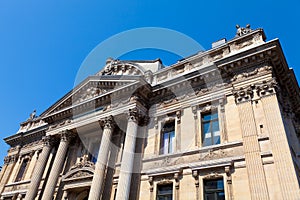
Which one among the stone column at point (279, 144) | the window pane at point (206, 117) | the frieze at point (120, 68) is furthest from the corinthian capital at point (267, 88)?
the frieze at point (120, 68)

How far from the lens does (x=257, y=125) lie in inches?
464

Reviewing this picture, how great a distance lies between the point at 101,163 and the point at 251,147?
8.62 m

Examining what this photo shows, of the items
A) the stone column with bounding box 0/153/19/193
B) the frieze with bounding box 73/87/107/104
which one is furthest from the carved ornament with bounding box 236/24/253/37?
the stone column with bounding box 0/153/19/193

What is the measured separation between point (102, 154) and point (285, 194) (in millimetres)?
10083

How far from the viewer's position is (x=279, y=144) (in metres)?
10.4

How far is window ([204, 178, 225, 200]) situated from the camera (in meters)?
11.3

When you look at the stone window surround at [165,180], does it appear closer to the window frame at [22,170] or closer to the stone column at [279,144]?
the stone column at [279,144]

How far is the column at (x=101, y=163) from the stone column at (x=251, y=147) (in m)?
8.18

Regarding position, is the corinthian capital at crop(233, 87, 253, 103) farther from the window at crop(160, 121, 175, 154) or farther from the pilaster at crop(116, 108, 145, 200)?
the pilaster at crop(116, 108, 145, 200)

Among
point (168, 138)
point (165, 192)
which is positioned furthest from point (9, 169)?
point (165, 192)

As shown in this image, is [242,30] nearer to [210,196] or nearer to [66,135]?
[210,196]

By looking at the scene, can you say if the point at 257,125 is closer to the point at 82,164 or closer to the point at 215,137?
the point at 215,137

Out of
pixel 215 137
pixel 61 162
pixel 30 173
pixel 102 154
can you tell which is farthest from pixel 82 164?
pixel 215 137

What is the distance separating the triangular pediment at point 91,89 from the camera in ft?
59.0
